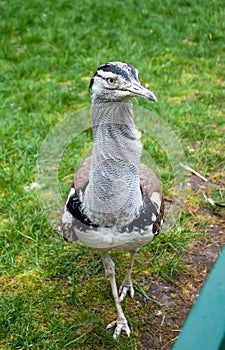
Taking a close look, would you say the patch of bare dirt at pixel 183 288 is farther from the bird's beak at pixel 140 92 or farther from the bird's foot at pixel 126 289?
the bird's beak at pixel 140 92

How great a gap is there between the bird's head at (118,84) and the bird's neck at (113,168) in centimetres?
6

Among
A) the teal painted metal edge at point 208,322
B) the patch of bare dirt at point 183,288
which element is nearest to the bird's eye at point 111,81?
the teal painted metal edge at point 208,322

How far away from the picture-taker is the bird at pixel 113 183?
2277 millimetres

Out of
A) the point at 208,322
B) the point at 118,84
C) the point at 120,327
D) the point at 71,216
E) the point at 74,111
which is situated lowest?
the point at 120,327

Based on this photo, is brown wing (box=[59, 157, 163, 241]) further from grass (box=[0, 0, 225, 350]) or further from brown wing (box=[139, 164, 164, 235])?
grass (box=[0, 0, 225, 350])

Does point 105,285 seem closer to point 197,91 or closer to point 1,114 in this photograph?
point 1,114

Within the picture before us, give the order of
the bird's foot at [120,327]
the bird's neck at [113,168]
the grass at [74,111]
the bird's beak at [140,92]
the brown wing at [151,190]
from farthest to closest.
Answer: the grass at [74,111] < the bird's foot at [120,327] < the brown wing at [151,190] < the bird's neck at [113,168] < the bird's beak at [140,92]

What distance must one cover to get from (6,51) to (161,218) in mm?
3699

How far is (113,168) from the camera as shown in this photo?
2.48 m

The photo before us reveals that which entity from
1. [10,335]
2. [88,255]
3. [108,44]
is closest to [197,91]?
[108,44]

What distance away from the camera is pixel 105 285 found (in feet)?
11.0

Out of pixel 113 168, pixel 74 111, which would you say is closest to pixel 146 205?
pixel 113 168

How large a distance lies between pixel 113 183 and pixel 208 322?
1180 mm

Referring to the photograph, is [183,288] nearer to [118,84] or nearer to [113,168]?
[113,168]
